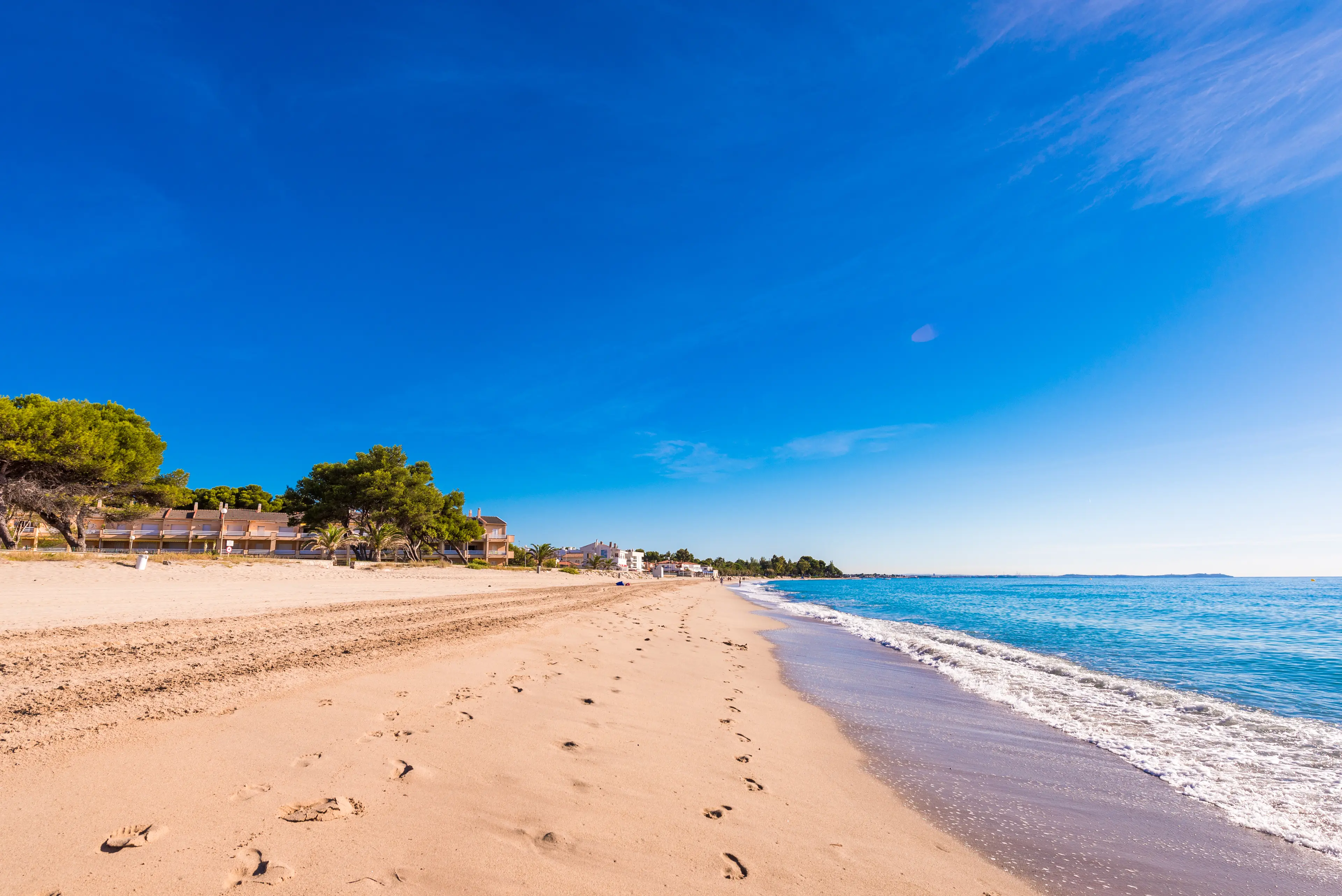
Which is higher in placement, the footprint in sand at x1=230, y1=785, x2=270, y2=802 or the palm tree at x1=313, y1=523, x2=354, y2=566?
the palm tree at x1=313, y1=523, x2=354, y2=566

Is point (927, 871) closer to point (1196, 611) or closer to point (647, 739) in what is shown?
point (647, 739)

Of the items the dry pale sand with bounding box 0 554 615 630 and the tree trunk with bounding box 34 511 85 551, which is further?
the tree trunk with bounding box 34 511 85 551

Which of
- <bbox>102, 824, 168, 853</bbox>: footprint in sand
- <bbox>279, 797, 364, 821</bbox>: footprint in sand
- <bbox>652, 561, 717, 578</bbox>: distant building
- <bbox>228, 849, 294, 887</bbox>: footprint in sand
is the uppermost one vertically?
<bbox>102, 824, 168, 853</bbox>: footprint in sand

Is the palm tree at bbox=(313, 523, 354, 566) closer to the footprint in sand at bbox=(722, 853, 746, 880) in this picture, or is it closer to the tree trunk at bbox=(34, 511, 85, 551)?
the tree trunk at bbox=(34, 511, 85, 551)

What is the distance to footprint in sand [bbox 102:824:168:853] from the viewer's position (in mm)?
2699

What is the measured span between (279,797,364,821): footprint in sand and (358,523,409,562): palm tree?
44195 millimetres

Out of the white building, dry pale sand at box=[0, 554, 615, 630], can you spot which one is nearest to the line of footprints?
dry pale sand at box=[0, 554, 615, 630]

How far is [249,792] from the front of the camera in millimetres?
3430

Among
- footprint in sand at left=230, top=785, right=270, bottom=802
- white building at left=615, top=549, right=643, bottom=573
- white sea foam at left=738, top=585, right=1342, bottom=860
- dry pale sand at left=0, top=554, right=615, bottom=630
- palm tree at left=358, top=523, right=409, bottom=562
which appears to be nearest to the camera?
footprint in sand at left=230, top=785, right=270, bottom=802

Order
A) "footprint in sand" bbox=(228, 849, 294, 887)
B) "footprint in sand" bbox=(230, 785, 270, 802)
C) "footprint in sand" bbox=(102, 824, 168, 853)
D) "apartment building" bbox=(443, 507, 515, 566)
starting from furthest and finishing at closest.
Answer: "apartment building" bbox=(443, 507, 515, 566)
"footprint in sand" bbox=(230, 785, 270, 802)
"footprint in sand" bbox=(102, 824, 168, 853)
"footprint in sand" bbox=(228, 849, 294, 887)

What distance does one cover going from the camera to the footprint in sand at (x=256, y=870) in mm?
2553

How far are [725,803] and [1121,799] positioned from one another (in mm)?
3781

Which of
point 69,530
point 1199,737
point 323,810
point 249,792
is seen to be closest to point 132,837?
point 249,792

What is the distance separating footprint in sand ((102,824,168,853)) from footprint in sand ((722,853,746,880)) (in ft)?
9.49
